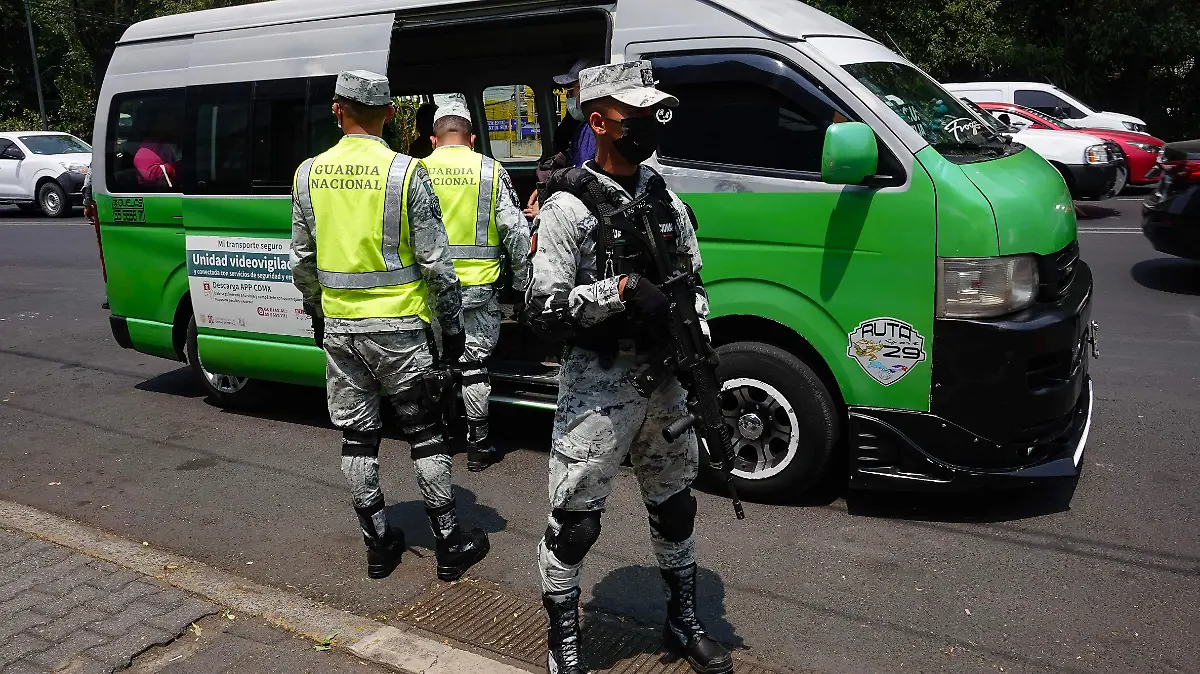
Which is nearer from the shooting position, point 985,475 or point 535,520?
point 985,475

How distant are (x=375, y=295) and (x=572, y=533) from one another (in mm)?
1445

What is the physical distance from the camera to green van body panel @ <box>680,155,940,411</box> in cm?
443

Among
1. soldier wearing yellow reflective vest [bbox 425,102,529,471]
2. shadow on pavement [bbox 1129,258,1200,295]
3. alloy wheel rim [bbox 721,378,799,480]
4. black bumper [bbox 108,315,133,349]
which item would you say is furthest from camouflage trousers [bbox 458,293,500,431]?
shadow on pavement [bbox 1129,258,1200,295]

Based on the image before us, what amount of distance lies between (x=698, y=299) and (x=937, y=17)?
19.9 meters

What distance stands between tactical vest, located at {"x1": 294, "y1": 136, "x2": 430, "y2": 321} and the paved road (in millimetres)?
1211

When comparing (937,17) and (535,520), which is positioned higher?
(937,17)

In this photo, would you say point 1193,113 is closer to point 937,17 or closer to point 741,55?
point 937,17

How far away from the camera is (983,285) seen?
4352 millimetres

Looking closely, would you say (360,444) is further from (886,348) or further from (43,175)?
(43,175)

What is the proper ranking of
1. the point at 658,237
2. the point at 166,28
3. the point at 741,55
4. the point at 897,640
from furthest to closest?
the point at 166,28 < the point at 741,55 < the point at 897,640 < the point at 658,237

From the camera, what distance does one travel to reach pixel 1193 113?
2200cm

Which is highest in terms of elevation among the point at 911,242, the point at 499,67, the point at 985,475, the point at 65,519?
the point at 499,67

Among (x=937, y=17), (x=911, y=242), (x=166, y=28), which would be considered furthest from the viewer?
(x=937, y=17)

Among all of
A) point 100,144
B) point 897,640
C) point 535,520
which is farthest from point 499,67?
point 897,640
